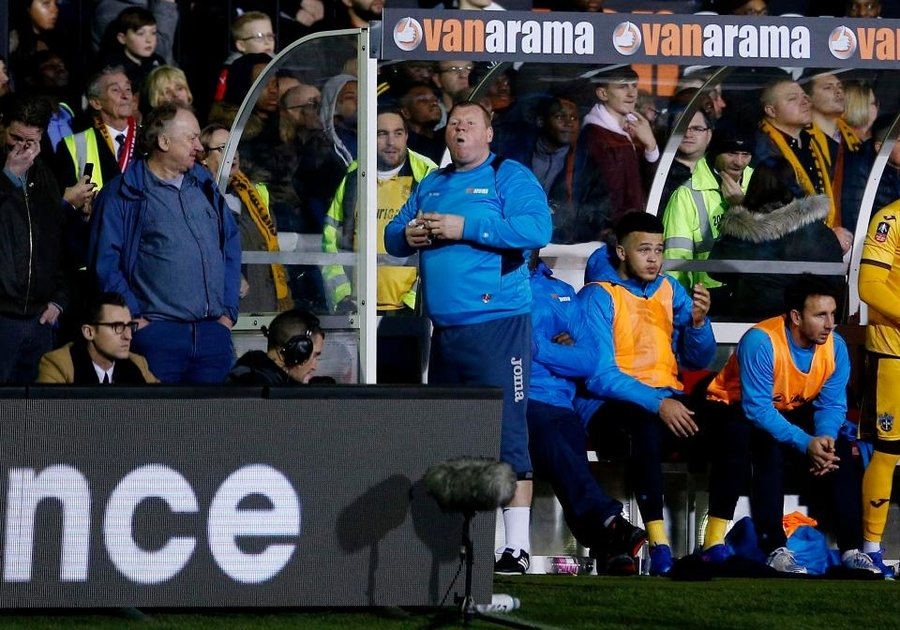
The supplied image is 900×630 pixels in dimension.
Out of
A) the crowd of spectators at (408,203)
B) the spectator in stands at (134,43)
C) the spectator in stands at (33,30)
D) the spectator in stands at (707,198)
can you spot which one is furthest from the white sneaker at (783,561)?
the spectator in stands at (33,30)

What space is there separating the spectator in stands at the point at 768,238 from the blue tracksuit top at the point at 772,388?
0.90 meters

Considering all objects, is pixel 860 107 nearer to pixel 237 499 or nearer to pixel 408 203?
pixel 408 203

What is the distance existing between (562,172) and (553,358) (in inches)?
55.0

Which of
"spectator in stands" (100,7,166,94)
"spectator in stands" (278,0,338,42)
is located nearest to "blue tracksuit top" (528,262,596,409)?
"spectator in stands" (100,7,166,94)

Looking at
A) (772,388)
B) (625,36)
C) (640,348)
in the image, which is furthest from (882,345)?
(625,36)

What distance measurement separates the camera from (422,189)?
8.09 meters

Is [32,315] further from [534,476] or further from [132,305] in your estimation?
[534,476]

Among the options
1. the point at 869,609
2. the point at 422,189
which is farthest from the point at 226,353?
the point at 869,609

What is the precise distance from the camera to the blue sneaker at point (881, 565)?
27.0 ft

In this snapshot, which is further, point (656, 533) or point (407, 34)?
point (656, 533)

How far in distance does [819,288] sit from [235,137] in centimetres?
295

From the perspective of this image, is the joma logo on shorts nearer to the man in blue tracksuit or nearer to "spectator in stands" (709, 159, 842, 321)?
the man in blue tracksuit

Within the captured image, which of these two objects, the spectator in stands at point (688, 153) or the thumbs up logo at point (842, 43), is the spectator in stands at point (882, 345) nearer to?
the thumbs up logo at point (842, 43)

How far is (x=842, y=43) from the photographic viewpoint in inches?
313
